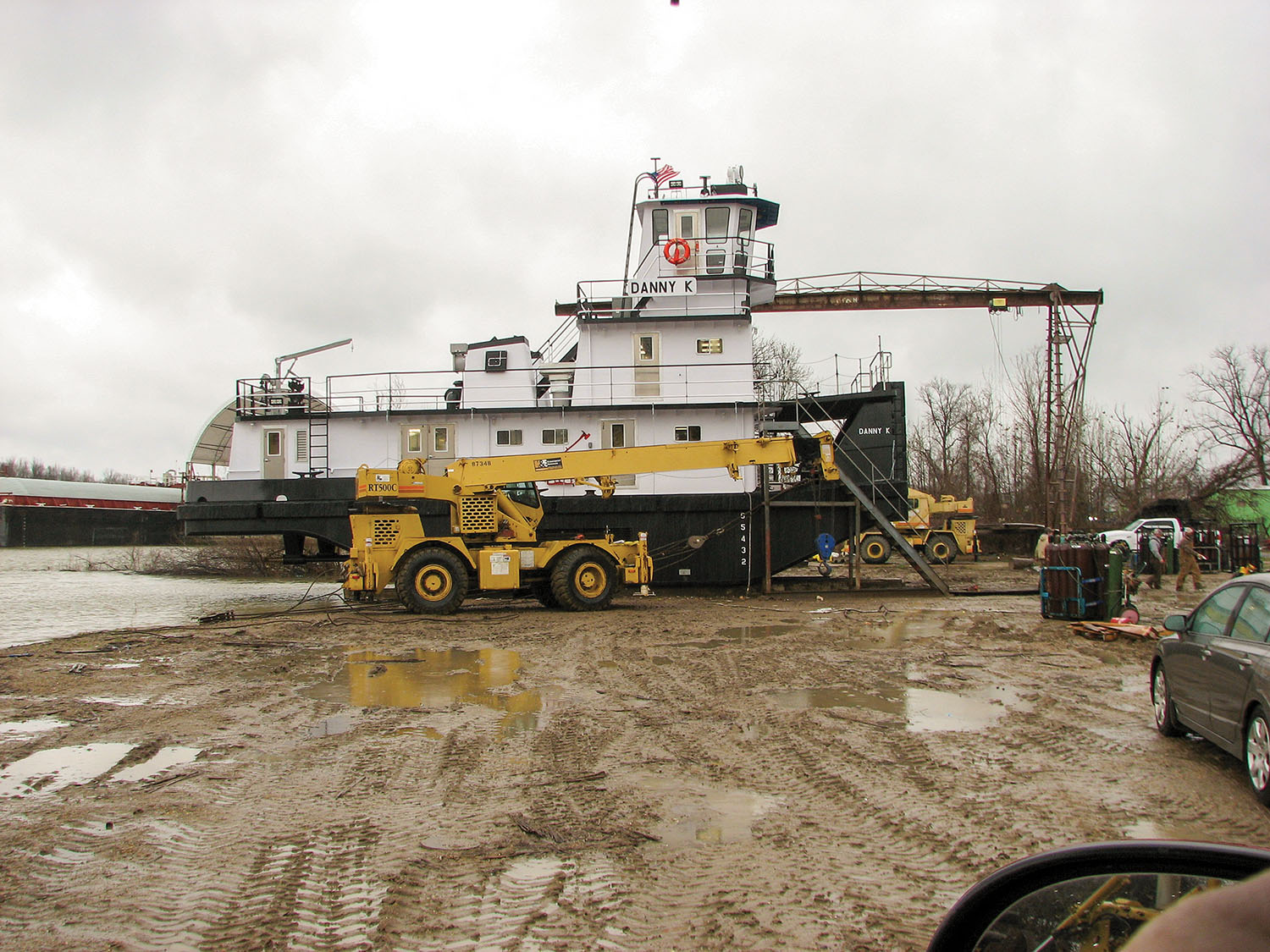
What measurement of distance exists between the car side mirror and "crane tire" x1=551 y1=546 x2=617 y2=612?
13063 mm

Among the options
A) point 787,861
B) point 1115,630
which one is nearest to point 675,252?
point 1115,630

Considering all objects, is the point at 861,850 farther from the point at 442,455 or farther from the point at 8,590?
the point at 8,590

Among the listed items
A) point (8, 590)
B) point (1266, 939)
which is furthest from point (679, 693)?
point (8, 590)

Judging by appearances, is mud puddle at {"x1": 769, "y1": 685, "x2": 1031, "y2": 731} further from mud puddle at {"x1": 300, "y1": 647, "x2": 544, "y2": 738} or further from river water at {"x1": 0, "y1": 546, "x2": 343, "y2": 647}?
river water at {"x1": 0, "y1": 546, "x2": 343, "y2": 647}

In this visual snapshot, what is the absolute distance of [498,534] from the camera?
49.1 feet

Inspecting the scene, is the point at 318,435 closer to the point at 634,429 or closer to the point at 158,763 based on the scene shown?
the point at 634,429

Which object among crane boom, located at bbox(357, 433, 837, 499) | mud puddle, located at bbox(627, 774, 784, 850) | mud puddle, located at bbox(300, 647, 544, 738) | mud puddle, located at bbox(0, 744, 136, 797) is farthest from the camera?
crane boom, located at bbox(357, 433, 837, 499)

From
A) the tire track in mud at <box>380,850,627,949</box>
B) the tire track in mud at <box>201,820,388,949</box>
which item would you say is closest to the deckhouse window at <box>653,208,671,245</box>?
the tire track in mud at <box>201,820,388,949</box>

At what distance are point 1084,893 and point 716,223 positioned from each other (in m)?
19.9

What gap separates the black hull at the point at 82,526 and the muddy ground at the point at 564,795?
42108 millimetres

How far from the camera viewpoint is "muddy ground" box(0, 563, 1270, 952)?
3.38m

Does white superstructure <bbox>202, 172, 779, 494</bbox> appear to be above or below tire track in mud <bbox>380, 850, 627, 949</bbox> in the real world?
above

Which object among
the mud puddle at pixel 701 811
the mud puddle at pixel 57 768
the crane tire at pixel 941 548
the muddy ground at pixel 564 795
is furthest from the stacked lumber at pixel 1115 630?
the crane tire at pixel 941 548

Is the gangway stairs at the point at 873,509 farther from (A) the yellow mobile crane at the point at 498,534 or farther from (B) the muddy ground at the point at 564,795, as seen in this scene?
(B) the muddy ground at the point at 564,795
